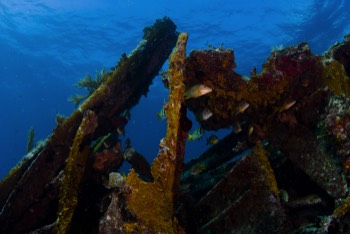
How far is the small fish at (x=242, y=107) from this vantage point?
4.29m

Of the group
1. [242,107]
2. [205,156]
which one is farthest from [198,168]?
[242,107]

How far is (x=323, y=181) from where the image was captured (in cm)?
381

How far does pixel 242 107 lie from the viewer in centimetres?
432

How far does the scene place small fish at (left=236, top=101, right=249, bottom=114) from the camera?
429 centimetres

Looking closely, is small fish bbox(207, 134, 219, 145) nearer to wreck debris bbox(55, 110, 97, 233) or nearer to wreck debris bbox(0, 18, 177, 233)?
wreck debris bbox(0, 18, 177, 233)

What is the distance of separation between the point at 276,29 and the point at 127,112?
28.4m

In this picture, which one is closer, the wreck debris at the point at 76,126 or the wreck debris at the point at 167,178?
the wreck debris at the point at 167,178

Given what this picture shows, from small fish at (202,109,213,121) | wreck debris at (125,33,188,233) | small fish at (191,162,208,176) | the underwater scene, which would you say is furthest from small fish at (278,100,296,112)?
small fish at (191,162,208,176)

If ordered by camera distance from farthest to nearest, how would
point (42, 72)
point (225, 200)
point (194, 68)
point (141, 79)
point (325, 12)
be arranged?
point (42, 72), point (325, 12), point (141, 79), point (194, 68), point (225, 200)

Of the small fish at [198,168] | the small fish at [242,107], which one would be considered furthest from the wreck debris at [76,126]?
the small fish at [242,107]

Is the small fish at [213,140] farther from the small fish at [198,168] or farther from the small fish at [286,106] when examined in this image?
the small fish at [286,106]

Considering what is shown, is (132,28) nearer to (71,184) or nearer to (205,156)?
(205,156)

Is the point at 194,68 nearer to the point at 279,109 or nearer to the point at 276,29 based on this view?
the point at 279,109

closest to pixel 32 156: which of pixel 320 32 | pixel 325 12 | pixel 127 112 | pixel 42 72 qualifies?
pixel 127 112
